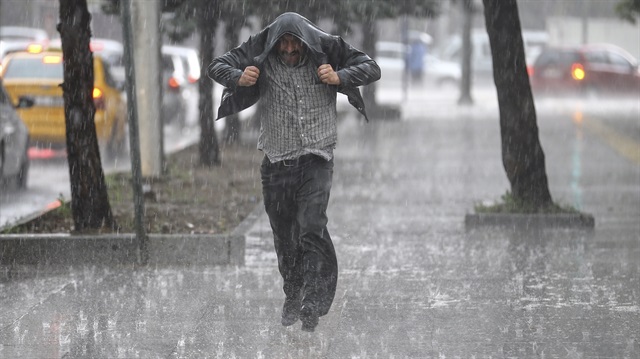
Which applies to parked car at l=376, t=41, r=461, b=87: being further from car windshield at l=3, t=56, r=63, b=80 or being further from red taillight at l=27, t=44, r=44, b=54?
car windshield at l=3, t=56, r=63, b=80

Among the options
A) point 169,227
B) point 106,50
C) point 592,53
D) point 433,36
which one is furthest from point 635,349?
point 433,36

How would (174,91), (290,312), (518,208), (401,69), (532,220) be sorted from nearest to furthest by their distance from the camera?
(290,312) → (532,220) → (518,208) → (174,91) → (401,69)

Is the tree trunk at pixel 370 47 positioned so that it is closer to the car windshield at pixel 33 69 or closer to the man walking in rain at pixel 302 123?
the car windshield at pixel 33 69

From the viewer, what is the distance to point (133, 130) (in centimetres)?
984

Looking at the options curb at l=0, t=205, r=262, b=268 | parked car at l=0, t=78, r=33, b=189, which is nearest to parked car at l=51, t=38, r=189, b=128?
parked car at l=0, t=78, r=33, b=189

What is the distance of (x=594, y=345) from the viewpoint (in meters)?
7.21

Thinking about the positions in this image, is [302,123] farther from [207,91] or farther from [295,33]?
[207,91]

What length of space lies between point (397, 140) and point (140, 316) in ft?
47.8

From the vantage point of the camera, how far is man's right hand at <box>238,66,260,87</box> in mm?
7316

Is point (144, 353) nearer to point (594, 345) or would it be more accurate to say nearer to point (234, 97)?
point (234, 97)

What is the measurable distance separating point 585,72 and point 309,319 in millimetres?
29802

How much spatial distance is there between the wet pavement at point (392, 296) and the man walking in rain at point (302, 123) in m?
0.38

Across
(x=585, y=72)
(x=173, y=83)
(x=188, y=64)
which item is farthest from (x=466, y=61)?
(x=173, y=83)

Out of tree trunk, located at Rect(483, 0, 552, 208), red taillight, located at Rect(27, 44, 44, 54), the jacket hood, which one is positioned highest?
the jacket hood
